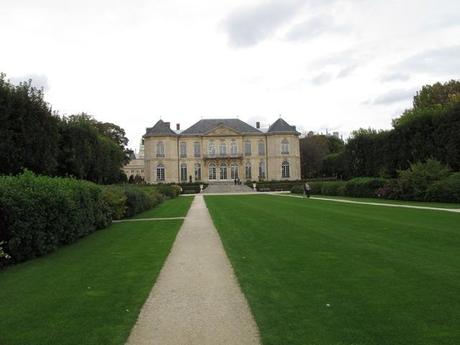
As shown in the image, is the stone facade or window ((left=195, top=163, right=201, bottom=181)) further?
window ((left=195, top=163, right=201, bottom=181))

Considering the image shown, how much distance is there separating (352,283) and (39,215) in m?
6.79

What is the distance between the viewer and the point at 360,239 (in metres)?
10.8

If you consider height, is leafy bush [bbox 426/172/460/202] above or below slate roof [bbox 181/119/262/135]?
below

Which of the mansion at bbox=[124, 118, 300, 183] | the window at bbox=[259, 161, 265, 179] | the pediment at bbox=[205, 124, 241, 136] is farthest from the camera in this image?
the window at bbox=[259, 161, 265, 179]

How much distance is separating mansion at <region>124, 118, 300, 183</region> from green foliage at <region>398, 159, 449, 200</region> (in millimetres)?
50411

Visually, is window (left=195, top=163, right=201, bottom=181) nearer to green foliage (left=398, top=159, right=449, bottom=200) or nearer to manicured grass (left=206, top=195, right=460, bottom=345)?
green foliage (left=398, top=159, right=449, bottom=200)

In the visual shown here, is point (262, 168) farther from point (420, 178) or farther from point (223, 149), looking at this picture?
point (420, 178)

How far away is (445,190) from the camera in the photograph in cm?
2400

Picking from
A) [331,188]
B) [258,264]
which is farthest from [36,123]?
[331,188]

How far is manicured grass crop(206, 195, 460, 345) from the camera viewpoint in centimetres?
461

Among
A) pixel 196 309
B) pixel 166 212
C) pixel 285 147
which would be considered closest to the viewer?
pixel 196 309

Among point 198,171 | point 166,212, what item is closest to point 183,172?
point 198,171

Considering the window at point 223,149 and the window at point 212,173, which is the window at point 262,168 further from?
the window at point 212,173

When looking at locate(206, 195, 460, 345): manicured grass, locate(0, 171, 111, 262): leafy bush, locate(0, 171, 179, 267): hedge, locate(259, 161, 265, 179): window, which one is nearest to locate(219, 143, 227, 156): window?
locate(259, 161, 265, 179): window
